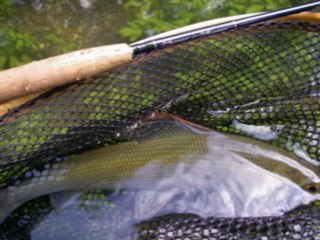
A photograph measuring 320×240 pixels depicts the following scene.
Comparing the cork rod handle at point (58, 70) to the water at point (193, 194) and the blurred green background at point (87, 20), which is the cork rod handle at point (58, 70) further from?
the blurred green background at point (87, 20)

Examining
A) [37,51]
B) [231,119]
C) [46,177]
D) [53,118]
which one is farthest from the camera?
[37,51]

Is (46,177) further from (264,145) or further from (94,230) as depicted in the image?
(264,145)

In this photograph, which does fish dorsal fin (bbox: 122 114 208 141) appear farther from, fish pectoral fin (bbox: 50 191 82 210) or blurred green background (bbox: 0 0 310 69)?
blurred green background (bbox: 0 0 310 69)

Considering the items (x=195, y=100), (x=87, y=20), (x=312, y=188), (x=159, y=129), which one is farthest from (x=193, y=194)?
(x=87, y=20)

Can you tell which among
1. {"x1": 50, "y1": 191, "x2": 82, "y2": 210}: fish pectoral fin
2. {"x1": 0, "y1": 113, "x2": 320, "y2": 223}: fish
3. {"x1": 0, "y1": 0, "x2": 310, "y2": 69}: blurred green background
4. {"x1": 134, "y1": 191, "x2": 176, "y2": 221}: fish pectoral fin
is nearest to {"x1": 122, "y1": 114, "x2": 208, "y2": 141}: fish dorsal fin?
{"x1": 0, "y1": 113, "x2": 320, "y2": 223}: fish

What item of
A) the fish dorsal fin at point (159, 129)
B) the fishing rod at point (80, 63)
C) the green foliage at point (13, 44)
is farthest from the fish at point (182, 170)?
the green foliage at point (13, 44)

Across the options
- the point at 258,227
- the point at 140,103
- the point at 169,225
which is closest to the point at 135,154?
the point at 140,103
